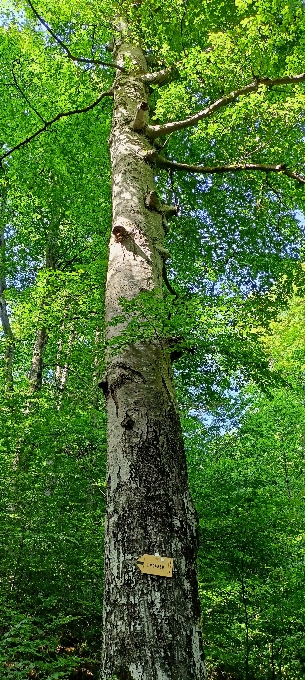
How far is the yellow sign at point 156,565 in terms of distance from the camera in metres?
1.94

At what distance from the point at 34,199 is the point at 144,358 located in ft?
27.1

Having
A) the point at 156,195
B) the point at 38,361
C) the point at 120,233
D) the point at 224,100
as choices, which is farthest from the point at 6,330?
the point at 120,233

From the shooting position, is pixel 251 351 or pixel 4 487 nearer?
pixel 251 351

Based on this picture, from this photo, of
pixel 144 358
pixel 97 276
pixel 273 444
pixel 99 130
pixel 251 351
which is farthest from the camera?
pixel 273 444

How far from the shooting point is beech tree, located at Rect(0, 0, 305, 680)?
200cm

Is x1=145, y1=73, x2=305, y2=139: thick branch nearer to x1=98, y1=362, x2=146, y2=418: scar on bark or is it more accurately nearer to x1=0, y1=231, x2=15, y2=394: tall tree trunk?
x1=98, y1=362, x2=146, y2=418: scar on bark

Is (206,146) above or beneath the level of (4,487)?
above

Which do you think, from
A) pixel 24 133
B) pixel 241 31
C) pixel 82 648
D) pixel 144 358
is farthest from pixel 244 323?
pixel 24 133

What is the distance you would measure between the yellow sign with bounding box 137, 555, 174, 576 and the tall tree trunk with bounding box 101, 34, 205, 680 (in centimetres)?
2

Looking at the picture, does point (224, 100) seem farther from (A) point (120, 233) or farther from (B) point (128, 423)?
(B) point (128, 423)

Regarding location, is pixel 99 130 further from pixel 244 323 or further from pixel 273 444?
pixel 273 444

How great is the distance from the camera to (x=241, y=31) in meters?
4.45

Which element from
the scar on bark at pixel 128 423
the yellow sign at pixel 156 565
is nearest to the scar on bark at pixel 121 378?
the scar on bark at pixel 128 423

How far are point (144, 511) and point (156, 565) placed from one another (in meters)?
0.24
